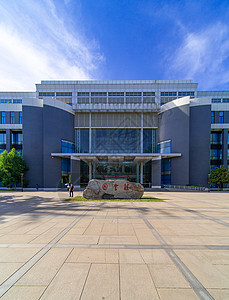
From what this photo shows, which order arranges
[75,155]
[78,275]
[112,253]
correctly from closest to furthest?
[78,275]
[112,253]
[75,155]

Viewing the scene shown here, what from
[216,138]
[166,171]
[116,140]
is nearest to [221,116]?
[216,138]

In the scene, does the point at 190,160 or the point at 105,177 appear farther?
the point at 105,177

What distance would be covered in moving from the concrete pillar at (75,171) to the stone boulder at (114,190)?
A: 51.7 feet

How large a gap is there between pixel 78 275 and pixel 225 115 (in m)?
42.3

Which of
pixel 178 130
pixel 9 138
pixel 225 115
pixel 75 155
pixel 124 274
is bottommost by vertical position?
pixel 124 274

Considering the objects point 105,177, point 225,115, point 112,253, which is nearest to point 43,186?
point 105,177

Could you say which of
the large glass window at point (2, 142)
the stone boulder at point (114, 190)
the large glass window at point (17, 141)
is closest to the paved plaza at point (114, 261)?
the stone boulder at point (114, 190)

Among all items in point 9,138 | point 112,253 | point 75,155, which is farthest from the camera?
point 9,138

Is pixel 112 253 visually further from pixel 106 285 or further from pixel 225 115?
pixel 225 115

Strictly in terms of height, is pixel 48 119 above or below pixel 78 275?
above

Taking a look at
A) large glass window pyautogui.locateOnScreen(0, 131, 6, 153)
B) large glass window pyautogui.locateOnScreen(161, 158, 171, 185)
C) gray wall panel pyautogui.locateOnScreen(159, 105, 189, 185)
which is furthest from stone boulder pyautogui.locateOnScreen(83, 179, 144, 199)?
Answer: large glass window pyautogui.locateOnScreen(0, 131, 6, 153)

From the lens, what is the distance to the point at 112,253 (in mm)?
4000

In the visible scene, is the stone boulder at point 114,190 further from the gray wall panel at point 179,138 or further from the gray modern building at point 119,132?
the gray wall panel at point 179,138

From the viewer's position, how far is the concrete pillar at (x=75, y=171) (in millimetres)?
28062
